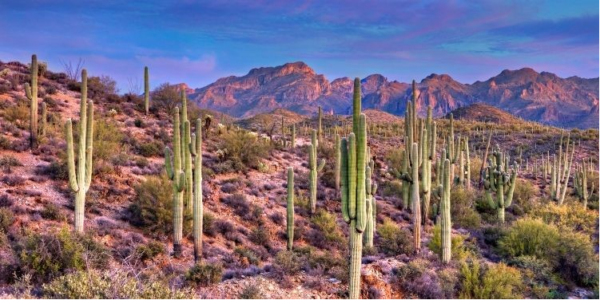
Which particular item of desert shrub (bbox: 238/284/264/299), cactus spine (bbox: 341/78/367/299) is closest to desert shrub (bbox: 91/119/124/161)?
desert shrub (bbox: 238/284/264/299)

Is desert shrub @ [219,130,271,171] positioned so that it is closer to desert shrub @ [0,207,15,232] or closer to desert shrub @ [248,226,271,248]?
desert shrub @ [248,226,271,248]

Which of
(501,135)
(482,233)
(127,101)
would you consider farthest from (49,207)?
(501,135)

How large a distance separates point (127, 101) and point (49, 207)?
64.7 feet

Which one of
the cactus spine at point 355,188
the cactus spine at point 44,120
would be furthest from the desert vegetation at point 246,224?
the cactus spine at point 44,120

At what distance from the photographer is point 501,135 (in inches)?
2237

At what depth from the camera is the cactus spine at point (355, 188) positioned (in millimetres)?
8500

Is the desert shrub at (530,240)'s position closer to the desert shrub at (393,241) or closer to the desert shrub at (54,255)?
the desert shrub at (393,241)

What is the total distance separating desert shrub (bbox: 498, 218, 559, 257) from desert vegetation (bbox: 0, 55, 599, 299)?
42 mm

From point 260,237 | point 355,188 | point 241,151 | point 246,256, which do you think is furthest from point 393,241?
point 241,151

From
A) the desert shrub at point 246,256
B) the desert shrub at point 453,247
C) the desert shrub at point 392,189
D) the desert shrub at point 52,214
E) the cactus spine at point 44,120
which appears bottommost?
the desert shrub at point 246,256

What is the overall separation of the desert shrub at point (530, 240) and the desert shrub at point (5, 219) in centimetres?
1409

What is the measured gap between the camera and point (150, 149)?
2178 cm

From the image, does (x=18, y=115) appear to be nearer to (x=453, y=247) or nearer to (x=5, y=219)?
(x=5, y=219)

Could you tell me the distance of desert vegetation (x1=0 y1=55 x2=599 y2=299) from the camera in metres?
8.95
